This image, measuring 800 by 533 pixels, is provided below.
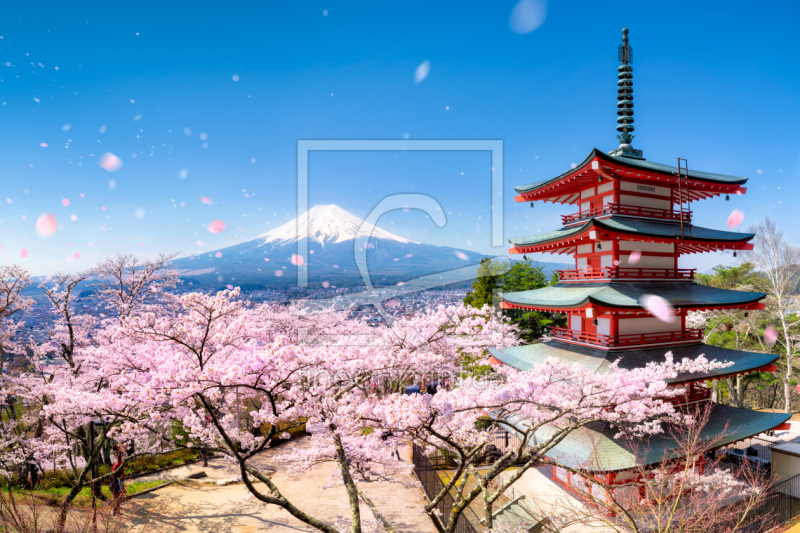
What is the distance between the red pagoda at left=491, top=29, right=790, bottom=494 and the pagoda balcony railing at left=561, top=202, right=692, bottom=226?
0.12 ft

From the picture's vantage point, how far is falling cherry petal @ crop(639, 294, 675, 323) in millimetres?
10812

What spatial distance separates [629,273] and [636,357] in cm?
279

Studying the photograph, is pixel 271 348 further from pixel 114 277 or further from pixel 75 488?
pixel 114 277

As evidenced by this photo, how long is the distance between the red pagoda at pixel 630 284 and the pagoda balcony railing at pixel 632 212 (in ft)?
0.12

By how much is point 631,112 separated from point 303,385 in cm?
1529

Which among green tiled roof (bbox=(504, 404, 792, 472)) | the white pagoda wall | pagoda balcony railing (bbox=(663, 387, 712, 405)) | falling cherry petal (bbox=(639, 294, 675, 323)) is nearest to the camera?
green tiled roof (bbox=(504, 404, 792, 472))

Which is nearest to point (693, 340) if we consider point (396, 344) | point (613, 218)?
point (613, 218)

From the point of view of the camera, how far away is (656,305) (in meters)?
11.0

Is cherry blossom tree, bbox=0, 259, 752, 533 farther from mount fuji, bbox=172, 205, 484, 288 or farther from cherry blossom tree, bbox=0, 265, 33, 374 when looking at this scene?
mount fuji, bbox=172, 205, 484, 288

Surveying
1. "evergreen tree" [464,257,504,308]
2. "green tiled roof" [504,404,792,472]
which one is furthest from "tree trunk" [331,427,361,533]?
"evergreen tree" [464,257,504,308]

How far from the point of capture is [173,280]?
17.9 m

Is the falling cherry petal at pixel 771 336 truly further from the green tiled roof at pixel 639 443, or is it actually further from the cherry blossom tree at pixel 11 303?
the cherry blossom tree at pixel 11 303

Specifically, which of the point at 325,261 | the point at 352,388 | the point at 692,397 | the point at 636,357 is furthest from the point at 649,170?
the point at 325,261

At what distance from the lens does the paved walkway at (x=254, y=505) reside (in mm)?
11625
